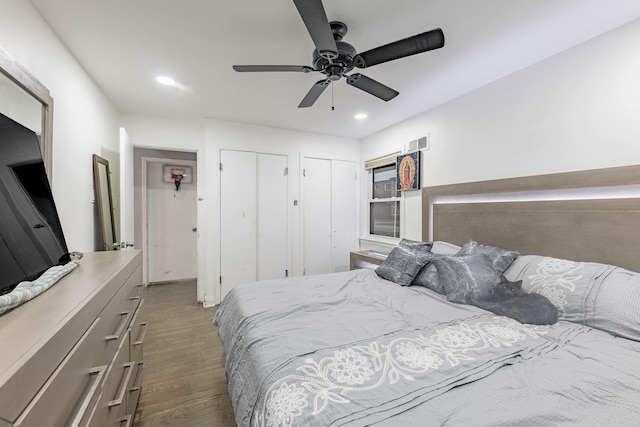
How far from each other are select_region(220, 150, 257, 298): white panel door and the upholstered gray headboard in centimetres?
250

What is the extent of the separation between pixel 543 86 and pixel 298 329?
2625mm

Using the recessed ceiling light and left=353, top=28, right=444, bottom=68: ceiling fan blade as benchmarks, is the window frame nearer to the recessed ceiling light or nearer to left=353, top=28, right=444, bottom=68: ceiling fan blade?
left=353, top=28, right=444, bottom=68: ceiling fan blade

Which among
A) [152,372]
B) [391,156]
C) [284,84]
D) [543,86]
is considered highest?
[284,84]

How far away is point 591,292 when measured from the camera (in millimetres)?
1456

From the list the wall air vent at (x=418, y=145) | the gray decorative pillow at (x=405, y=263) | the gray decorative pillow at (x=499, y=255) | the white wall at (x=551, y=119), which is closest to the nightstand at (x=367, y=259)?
the gray decorative pillow at (x=405, y=263)

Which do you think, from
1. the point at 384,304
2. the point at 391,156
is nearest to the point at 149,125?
the point at 391,156

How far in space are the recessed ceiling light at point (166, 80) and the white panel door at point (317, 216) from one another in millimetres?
2000

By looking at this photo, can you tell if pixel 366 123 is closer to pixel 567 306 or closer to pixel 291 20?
pixel 291 20

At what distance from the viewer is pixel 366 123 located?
3.65 m

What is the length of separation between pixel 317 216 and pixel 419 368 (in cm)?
322

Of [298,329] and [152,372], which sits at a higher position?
[298,329]

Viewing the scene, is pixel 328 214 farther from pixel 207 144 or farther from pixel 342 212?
pixel 207 144

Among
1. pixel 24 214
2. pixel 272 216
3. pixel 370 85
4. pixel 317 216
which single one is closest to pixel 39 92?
pixel 24 214

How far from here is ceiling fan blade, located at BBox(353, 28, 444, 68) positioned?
56.2 inches
